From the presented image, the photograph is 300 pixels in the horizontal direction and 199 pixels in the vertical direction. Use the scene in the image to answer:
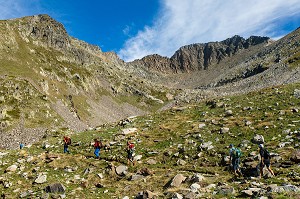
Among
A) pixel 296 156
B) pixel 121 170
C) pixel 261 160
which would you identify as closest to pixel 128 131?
pixel 121 170

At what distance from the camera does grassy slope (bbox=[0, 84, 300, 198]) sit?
1959 centimetres

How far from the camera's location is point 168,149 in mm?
26125

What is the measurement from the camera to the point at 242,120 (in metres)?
29.2

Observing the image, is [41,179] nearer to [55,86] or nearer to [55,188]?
[55,188]

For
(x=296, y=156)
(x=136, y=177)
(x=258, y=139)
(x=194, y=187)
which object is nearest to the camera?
(x=194, y=187)

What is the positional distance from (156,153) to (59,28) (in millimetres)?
180862

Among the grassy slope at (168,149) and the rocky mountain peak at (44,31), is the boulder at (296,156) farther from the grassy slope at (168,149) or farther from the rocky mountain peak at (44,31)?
the rocky mountain peak at (44,31)

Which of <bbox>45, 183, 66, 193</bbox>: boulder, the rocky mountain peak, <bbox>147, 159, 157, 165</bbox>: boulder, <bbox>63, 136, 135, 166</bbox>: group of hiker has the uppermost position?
the rocky mountain peak

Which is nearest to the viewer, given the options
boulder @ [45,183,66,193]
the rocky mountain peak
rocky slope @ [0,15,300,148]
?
boulder @ [45,183,66,193]

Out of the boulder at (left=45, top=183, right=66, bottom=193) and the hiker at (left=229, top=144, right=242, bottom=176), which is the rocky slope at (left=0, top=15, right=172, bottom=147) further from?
the hiker at (left=229, top=144, right=242, bottom=176)

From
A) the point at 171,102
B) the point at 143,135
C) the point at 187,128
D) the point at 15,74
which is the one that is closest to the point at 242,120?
the point at 187,128

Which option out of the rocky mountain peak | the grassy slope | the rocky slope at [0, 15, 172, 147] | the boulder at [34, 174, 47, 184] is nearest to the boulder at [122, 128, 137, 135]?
the grassy slope

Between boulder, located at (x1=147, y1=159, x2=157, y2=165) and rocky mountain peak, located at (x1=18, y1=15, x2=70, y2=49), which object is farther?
rocky mountain peak, located at (x1=18, y1=15, x2=70, y2=49)

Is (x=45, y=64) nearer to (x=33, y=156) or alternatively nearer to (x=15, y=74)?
(x=15, y=74)
